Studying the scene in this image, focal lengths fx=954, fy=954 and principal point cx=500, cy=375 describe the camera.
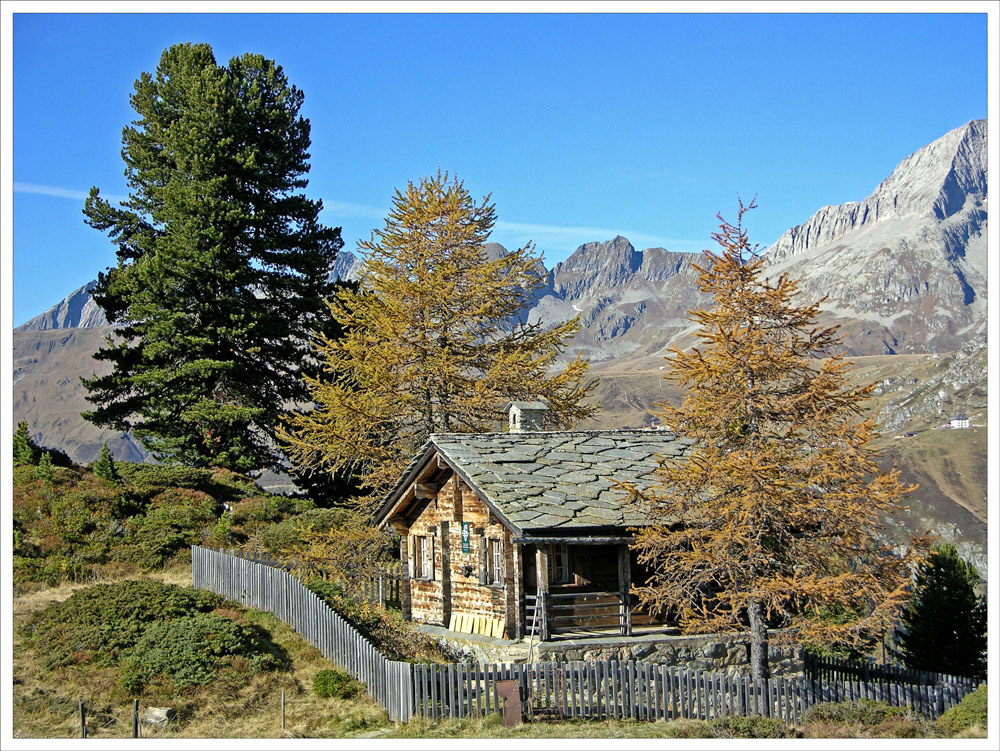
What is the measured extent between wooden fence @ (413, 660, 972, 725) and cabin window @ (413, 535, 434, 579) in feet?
22.6

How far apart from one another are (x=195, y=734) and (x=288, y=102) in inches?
1363

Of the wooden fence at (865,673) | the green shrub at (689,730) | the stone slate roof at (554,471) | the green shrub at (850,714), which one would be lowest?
the wooden fence at (865,673)

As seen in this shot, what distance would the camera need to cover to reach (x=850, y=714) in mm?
18562

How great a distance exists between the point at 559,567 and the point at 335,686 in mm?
5908

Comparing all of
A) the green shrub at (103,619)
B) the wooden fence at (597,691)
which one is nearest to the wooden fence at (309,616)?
the wooden fence at (597,691)

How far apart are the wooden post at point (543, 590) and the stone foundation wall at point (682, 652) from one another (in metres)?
0.39

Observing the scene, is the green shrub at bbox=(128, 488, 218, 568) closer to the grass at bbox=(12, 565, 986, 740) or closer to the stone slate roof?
the stone slate roof

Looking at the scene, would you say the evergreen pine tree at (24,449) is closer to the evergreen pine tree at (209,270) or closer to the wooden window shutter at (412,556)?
the evergreen pine tree at (209,270)

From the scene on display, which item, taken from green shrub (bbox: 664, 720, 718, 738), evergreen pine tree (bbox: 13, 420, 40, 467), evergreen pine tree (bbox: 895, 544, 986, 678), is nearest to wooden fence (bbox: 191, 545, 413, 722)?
green shrub (bbox: 664, 720, 718, 738)

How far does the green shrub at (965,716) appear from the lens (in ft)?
57.2

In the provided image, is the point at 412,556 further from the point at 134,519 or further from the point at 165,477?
the point at 165,477

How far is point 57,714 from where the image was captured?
1734 centimetres

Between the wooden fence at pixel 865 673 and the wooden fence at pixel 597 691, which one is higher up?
the wooden fence at pixel 597 691

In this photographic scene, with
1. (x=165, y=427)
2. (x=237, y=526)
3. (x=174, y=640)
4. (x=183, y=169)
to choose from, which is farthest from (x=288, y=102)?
(x=174, y=640)
